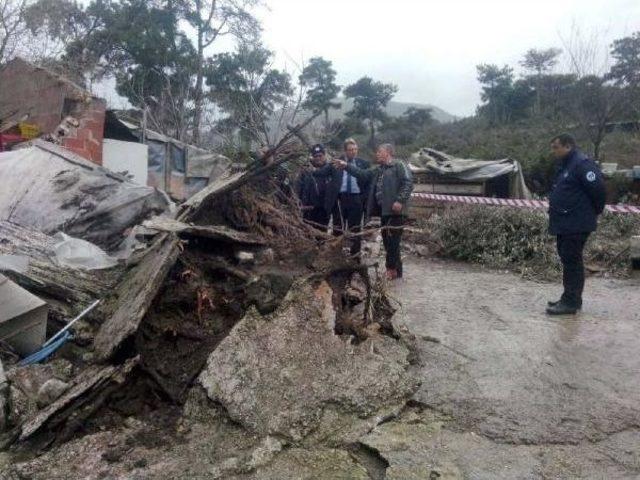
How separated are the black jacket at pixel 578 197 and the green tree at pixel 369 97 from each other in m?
28.2

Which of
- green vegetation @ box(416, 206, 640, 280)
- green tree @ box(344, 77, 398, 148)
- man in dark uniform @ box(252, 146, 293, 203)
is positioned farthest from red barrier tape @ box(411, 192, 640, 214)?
green tree @ box(344, 77, 398, 148)

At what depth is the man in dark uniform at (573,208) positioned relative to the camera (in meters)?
4.63

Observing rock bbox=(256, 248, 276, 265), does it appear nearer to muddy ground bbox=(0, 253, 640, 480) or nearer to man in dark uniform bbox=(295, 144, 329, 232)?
muddy ground bbox=(0, 253, 640, 480)

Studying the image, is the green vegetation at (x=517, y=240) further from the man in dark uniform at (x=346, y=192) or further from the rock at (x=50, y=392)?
the rock at (x=50, y=392)

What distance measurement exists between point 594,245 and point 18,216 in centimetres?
740

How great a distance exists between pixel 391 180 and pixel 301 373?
3170 millimetres

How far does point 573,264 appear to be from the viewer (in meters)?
4.80

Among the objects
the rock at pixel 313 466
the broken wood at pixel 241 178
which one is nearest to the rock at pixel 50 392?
the rock at pixel 313 466

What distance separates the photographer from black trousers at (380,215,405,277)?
19.3ft

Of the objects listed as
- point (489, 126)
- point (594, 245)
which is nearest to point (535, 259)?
point (594, 245)

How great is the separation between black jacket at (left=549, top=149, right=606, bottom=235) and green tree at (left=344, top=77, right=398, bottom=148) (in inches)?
1109

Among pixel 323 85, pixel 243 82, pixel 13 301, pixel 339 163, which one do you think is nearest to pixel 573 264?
pixel 339 163

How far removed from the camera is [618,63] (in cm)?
2236

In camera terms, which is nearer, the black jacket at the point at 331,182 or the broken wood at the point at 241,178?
the broken wood at the point at 241,178
